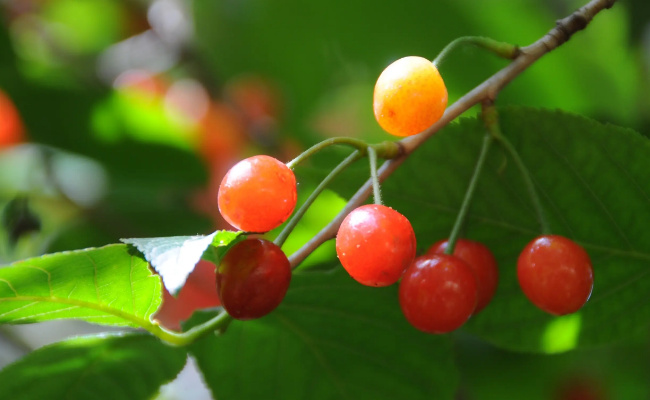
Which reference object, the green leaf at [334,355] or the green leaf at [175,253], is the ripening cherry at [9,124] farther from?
the green leaf at [175,253]

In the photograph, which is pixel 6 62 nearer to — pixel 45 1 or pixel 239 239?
pixel 45 1

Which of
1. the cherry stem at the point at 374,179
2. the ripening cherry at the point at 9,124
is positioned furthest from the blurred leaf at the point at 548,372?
the ripening cherry at the point at 9,124

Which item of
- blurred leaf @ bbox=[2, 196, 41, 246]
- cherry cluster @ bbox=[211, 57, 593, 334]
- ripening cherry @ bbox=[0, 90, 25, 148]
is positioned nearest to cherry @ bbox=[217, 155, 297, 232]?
cherry cluster @ bbox=[211, 57, 593, 334]

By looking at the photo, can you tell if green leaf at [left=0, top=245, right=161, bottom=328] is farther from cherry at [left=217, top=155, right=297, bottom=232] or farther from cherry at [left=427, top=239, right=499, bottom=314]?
cherry at [left=427, top=239, right=499, bottom=314]

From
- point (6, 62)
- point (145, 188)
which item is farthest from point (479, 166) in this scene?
point (6, 62)

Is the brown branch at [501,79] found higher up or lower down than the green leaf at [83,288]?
higher up

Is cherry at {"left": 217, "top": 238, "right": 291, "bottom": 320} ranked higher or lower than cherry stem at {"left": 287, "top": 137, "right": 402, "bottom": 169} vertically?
lower

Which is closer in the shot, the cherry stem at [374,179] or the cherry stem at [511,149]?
the cherry stem at [374,179]

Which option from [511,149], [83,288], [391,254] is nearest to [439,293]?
[391,254]
